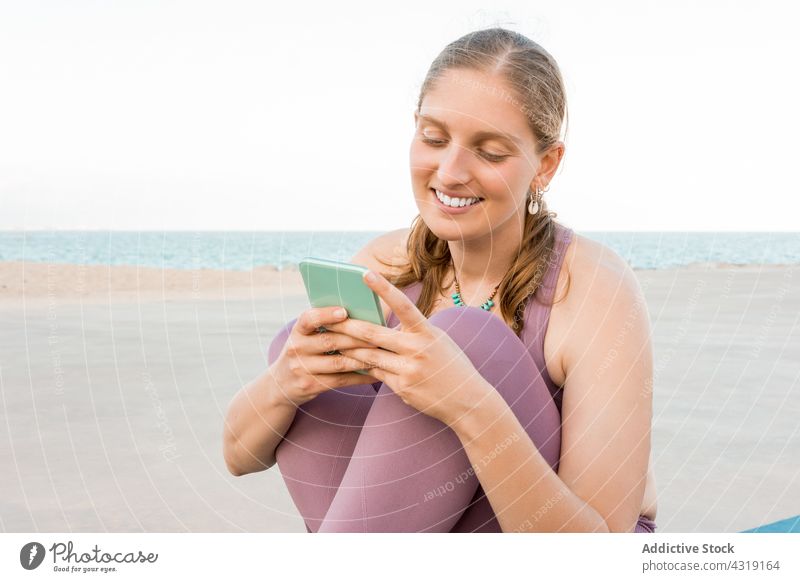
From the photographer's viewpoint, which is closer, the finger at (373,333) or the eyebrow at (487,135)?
the finger at (373,333)

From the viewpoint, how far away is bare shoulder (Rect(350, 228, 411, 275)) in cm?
144

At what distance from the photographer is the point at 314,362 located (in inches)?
40.8

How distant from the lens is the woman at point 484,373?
38.6 inches

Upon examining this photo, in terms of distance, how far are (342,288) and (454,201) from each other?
0.28 meters

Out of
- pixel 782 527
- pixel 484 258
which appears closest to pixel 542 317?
pixel 484 258

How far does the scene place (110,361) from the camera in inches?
143

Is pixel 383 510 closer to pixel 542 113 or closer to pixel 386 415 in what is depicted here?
pixel 386 415

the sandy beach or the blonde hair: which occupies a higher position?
the blonde hair

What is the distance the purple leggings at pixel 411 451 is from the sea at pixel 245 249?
7330 millimetres

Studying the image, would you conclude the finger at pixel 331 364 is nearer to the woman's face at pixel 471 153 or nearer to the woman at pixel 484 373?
the woman at pixel 484 373

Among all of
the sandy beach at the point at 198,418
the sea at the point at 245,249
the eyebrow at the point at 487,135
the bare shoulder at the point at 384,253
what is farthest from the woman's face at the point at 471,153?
the sea at the point at 245,249

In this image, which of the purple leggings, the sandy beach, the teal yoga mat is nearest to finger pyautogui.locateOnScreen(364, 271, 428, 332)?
the purple leggings

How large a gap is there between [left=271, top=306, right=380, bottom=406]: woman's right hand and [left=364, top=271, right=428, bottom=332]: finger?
7 cm

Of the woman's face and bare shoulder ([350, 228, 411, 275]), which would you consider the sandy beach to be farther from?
the woman's face
